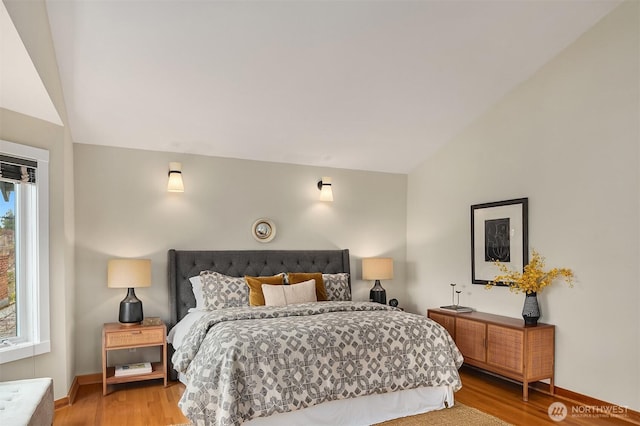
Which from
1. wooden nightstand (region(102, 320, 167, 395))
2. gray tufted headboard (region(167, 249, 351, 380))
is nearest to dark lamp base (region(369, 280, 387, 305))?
gray tufted headboard (region(167, 249, 351, 380))

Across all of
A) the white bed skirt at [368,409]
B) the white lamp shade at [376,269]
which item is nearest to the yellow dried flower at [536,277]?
the white bed skirt at [368,409]

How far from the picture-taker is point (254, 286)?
174 inches

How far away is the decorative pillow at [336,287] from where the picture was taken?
490 centimetres

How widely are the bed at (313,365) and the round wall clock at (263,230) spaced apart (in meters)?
1.25

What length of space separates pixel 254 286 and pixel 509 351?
2.37 m

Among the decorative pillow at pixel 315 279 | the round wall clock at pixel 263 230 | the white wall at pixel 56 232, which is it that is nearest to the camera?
the white wall at pixel 56 232

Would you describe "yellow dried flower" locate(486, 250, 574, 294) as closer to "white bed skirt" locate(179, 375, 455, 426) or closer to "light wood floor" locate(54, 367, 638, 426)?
"light wood floor" locate(54, 367, 638, 426)

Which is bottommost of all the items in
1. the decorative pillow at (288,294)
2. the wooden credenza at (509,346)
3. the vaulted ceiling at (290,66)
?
the wooden credenza at (509,346)

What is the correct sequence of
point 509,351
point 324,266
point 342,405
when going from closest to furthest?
point 342,405 → point 509,351 → point 324,266

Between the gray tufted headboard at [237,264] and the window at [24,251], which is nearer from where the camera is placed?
the window at [24,251]

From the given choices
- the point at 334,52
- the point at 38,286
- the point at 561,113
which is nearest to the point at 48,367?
the point at 38,286

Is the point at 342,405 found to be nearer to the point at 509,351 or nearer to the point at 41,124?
the point at 509,351

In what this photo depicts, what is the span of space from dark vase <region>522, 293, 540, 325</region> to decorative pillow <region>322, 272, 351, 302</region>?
178 cm

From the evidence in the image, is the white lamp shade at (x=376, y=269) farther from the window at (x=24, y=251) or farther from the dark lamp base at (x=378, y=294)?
the window at (x=24, y=251)
